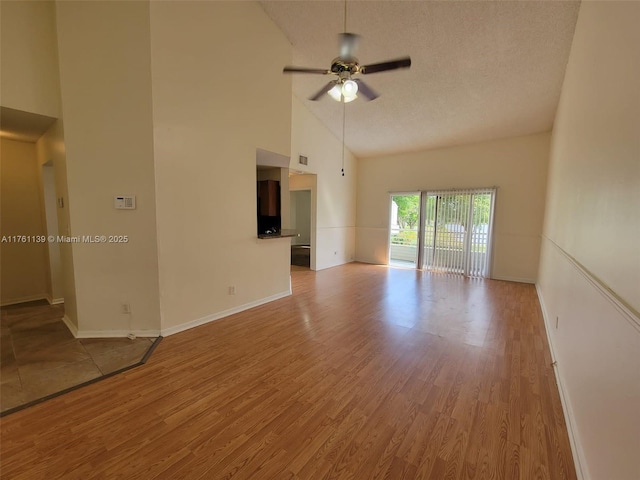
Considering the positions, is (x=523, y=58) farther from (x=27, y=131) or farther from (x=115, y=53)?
(x=27, y=131)

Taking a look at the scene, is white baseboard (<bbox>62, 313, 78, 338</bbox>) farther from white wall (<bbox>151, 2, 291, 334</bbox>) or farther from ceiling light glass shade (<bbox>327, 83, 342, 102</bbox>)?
ceiling light glass shade (<bbox>327, 83, 342, 102</bbox>)

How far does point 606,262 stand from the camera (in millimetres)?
1409

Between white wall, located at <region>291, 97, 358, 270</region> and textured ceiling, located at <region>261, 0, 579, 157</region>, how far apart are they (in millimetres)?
584

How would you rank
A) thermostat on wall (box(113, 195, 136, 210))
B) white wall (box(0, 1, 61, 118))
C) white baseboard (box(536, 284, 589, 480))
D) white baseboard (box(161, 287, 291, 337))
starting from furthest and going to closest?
white baseboard (box(161, 287, 291, 337))
thermostat on wall (box(113, 195, 136, 210))
white wall (box(0, 1, 61, 118))
white baseboard (box(536, 284, 589, 480))

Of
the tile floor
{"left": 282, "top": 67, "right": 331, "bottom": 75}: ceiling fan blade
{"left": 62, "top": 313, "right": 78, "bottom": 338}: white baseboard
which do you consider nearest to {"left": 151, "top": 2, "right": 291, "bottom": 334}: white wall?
the tile floor

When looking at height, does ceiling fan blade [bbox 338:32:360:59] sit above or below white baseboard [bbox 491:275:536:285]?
above

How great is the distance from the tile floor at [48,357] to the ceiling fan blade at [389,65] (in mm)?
3451

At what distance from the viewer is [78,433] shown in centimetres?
168

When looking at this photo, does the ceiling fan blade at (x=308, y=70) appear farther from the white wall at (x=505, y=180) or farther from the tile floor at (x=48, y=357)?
the white wall at (x=505, y=180)

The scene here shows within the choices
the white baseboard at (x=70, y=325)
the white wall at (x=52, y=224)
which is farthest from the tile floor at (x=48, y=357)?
the white wall at (x=52, y=224)

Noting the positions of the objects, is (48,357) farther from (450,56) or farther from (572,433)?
(450,56)

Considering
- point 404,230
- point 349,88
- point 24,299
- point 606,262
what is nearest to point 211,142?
point 349,88

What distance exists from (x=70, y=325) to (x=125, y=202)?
5.51ft

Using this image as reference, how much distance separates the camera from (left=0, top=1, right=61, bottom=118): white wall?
2535 millimetres
